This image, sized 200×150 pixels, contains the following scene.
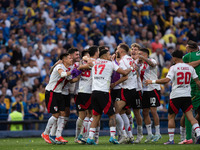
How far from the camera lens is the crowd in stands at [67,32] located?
1933cm

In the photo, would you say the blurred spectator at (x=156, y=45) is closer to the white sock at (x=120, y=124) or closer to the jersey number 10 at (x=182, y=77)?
Answer: the jersey number 10 at (x=182, y=77)

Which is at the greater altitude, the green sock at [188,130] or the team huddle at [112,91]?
the team huddle at [112,91]

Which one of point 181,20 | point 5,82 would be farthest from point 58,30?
point 181,20

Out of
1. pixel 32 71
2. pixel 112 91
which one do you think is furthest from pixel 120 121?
pixel 32 71

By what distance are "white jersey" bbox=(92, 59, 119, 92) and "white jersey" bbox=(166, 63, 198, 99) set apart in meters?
1.61

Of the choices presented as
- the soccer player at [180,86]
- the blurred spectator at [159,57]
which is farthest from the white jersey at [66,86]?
the blurred spectator at [159,57]

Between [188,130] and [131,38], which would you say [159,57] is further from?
[188,130]

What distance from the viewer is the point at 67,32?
23234 mm

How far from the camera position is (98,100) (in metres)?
11.9

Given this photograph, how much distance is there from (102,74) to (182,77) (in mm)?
2213

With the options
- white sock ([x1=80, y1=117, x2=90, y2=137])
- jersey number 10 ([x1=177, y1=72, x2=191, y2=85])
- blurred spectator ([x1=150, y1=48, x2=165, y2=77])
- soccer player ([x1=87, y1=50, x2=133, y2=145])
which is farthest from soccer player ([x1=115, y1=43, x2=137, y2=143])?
blurred spectator ([x1=150, y1=48, x2=165, y2=77])

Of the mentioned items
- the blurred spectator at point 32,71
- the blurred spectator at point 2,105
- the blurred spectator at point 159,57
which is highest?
the blurred spectator at point 159,57

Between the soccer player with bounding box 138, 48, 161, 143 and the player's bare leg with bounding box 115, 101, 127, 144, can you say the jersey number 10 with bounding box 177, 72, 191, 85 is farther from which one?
the player's bare leg with bounding box 115, 101, 127, 144

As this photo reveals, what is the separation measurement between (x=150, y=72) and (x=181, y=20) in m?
15.2
